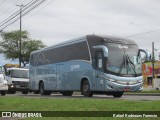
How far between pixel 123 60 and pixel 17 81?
17.3 metres

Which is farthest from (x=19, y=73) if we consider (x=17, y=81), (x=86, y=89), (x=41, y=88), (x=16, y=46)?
(x=16, y=46)

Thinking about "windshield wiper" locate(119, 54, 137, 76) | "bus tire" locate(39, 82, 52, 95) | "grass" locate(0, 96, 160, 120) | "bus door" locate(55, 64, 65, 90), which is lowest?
"bus tire" locate(39, 82, 52, 95)

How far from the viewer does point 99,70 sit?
22.2 meters

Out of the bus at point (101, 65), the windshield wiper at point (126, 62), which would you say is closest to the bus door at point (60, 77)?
the bus at point (101, 65)

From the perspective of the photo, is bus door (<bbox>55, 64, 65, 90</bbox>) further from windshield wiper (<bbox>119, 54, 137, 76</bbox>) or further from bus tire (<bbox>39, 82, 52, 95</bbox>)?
windshield wiper (<bbox>119, 54, 137, 76</bbox>)

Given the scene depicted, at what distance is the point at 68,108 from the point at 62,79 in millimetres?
13963

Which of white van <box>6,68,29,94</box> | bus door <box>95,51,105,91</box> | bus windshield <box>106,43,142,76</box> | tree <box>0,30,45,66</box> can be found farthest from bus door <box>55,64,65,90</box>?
tree <box>0,30,45,66</box>

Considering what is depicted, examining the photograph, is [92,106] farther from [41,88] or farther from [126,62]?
[41,88]

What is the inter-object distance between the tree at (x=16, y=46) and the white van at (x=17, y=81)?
166ft

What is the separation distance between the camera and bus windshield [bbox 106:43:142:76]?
21.9 m

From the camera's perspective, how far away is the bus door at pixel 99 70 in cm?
2197

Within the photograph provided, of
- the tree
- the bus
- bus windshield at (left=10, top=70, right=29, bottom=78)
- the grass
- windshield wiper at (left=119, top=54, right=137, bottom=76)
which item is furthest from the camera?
the tree

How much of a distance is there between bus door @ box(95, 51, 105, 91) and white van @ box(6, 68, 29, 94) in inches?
633

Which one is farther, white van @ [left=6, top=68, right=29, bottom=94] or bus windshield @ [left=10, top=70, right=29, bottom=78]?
bus windshield @ [left=10, top=70, right=29, bottom=78]
